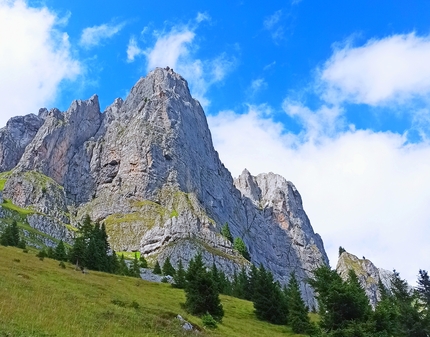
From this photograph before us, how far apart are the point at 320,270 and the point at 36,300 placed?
1286 inches

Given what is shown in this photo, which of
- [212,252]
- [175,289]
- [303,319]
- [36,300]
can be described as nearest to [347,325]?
[303,319]

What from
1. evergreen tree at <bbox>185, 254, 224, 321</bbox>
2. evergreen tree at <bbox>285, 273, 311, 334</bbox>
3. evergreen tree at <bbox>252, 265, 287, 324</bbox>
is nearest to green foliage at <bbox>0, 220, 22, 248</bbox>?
evergreen tree at <bbox>185, 254, 224, 321</bbox>

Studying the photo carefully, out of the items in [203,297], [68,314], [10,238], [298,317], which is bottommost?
[68,314]

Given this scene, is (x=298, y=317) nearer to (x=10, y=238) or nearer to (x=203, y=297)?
(x=203, y=297)

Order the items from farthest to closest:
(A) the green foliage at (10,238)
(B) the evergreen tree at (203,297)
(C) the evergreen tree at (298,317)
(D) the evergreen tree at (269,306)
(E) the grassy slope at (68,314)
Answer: (A) the green foliage at (10,238), (D) the evergreen tree at (269,306), (C) the evergreen tree at (298,317), (B) the evergreen tree at (203,297), (E) the grassy slope at (68,314)

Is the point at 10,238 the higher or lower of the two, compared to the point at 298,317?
higher

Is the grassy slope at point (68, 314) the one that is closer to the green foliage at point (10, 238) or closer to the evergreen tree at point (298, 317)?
the evergreen tree at point (298, 317)

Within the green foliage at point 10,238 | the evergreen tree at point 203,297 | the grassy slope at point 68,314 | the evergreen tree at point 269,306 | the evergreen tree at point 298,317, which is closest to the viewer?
the grassy slope at point 68,314

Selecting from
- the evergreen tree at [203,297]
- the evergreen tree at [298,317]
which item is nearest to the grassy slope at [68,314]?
the evergreen tree at [203,297]

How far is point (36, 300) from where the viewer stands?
34.2 m

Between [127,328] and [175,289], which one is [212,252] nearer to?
[175,289]

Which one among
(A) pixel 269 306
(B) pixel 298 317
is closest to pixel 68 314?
(B) pixel 298 317

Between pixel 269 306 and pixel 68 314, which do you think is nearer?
pixel 68 314

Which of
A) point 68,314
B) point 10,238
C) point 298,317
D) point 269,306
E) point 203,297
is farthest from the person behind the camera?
point 10,238
